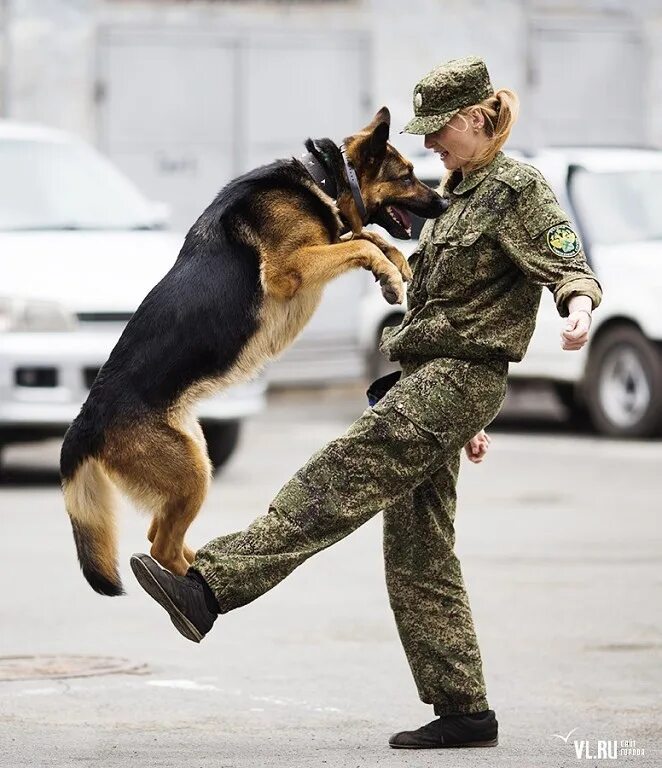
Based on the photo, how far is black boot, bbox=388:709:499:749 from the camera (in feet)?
18.1

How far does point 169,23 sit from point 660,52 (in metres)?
5.12

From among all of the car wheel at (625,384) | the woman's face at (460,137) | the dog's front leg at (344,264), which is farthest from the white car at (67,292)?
the woman's face at (460,137)

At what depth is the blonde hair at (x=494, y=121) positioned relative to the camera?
5.31 metres

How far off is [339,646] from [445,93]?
2655 millimetres

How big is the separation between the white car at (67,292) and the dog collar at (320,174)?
4875 mm

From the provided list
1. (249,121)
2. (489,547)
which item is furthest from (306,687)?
(249,121)

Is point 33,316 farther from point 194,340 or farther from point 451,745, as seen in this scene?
point 451,745

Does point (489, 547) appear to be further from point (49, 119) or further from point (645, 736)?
point (49, 119)

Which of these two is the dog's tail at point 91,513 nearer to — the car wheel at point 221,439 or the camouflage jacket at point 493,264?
the camouflage jacket at point 493,264

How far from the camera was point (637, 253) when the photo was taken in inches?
539

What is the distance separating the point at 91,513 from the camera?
5.68m

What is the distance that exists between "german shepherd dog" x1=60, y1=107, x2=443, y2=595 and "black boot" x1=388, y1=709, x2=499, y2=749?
2.65 ft

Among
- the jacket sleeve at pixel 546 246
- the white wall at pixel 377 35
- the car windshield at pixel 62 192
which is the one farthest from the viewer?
the white wall at pixel 377 35

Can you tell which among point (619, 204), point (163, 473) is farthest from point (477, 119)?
point (619, 204)
